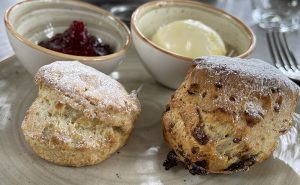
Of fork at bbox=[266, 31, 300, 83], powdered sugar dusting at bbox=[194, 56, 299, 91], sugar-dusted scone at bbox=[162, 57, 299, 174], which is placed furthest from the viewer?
fork at bbox=[266, 31, 300, 83]

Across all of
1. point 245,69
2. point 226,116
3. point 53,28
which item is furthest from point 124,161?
point 53,28

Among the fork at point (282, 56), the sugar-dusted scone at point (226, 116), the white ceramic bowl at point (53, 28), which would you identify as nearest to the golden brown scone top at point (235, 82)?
the sugar-dusted scone at point (226, 116)

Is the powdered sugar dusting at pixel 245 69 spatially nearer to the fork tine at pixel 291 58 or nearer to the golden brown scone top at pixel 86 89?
the golden brown scone top at pixel 86 89

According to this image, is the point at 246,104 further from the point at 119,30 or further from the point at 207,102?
the point at 119,30

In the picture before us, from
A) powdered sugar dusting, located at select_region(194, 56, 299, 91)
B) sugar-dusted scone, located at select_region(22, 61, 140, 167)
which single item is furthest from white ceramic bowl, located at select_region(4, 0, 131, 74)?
powdered sugar dusting, located at select_region(194, 56, 299, 91)

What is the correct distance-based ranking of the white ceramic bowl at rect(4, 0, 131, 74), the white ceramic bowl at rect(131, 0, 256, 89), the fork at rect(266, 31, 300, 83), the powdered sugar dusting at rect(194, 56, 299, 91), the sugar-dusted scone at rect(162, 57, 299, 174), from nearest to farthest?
1. the sugar-dusted scone at rect(162, 57, 299, 174)
2. the powdered sugar dusting at rect(194, 56, 299, 91)
3. the white ceramic bowl at rect(4, 0, 131, 74)
4. the white ceramic bowl at rect(131, 0, 256, 89)
5. the fork at rect(266, 31, 300, 83)

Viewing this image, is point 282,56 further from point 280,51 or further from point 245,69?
point 245,69

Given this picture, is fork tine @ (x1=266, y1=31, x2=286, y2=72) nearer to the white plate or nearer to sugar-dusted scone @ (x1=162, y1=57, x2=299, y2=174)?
the white plate
